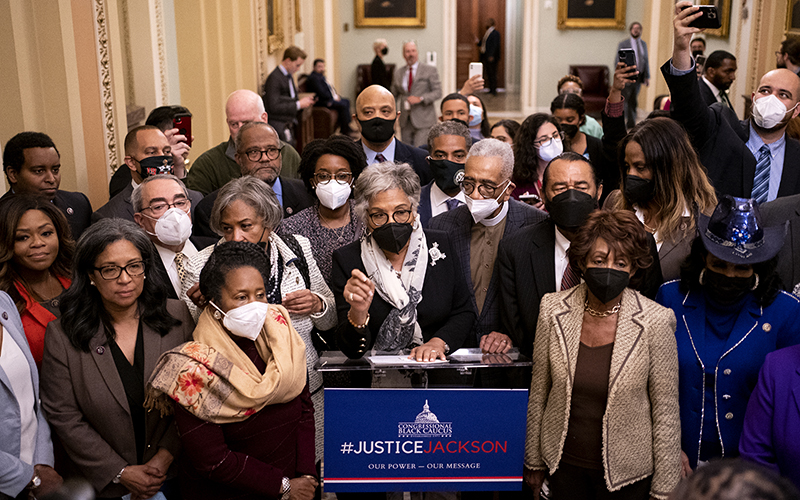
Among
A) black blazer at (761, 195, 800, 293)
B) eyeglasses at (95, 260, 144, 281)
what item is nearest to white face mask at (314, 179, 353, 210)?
eyeglasses at (95, 260, 144, 281)

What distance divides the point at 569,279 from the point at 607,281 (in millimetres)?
427

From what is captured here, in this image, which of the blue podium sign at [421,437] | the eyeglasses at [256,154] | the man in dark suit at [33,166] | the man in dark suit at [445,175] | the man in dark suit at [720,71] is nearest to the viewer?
the blue podium sign at [421,437]

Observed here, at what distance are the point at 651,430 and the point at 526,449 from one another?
17.4 inches

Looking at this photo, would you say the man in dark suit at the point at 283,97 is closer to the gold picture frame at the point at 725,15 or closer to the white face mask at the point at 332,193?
the white face mask at the point at 332,193

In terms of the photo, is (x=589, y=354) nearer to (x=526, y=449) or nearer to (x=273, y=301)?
(x=526, y=449)

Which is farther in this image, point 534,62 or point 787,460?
point 534,62

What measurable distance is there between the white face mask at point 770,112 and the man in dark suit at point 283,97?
6.59 metres

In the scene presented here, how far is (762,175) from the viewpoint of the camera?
4.06 meters

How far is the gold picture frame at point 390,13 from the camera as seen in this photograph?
53.6ft

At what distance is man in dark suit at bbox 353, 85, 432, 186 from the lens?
189 inches

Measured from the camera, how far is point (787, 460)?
7.42 feet

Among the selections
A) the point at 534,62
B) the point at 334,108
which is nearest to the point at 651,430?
the point at 334,108

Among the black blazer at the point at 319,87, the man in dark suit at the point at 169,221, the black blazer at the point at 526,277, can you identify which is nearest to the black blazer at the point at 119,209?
the man in dark suit at the point at 169,221

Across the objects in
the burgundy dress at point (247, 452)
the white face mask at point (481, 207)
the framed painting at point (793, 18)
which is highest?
the framed painting at point (793, 18)
